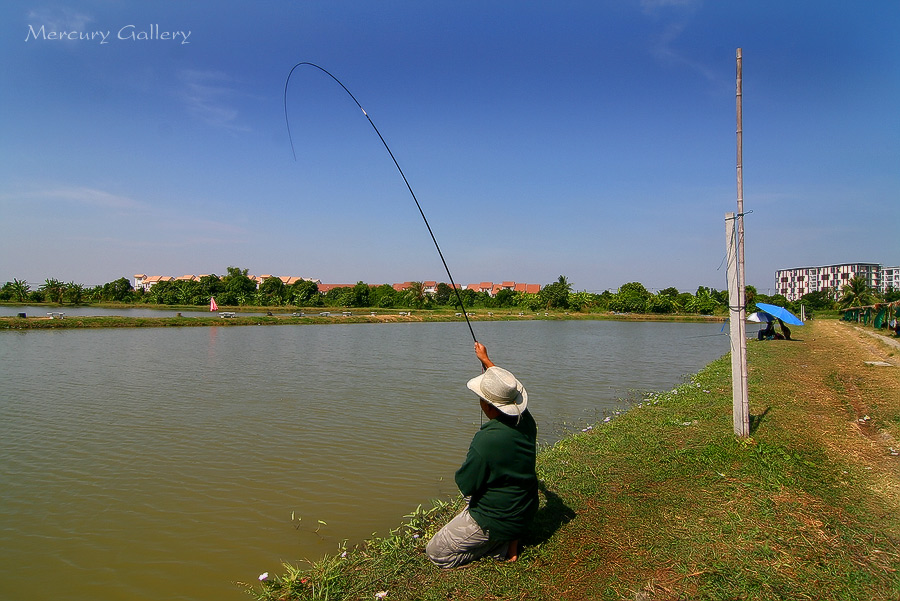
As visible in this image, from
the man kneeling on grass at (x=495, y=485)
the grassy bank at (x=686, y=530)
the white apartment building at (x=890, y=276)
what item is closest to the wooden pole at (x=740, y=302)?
the grassy bank at (x=686, y=530)

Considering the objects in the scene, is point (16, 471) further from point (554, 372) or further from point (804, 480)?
point (554, 372)

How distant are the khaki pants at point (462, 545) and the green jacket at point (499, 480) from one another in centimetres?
8

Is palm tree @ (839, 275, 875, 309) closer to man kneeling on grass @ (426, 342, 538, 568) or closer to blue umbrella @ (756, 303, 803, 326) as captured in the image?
blue umbrella @ (756, 303, 803, 326)

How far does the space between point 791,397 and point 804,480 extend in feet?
17.9

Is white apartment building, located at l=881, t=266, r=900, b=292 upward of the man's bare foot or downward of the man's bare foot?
upward

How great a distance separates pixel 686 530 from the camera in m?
4.02

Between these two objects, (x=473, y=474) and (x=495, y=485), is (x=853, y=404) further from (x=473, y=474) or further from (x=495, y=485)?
(x=473, y=474)

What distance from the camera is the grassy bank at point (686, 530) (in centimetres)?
335

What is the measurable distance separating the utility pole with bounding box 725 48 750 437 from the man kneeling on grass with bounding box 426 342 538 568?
3372 millimetres

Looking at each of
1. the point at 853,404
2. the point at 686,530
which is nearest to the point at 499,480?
the point at 686,530

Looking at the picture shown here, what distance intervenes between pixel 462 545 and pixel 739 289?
417cm

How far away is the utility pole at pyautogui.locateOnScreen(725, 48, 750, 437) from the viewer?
585 centimetres

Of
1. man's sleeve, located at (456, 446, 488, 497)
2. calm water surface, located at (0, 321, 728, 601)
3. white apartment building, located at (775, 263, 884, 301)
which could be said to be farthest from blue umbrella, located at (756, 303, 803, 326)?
white apartment building, located at (775, 263, 884, 301)

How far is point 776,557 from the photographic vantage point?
3.57 m
